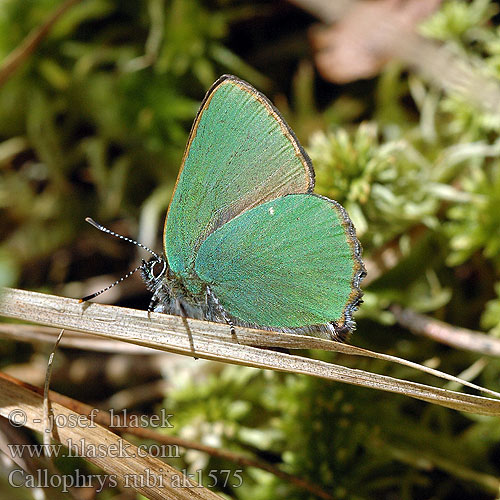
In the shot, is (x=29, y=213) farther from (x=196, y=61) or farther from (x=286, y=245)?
(x=286, y=245)

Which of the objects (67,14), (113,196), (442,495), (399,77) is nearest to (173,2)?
(67,14)

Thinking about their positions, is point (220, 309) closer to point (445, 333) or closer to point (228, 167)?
point (228, 167)

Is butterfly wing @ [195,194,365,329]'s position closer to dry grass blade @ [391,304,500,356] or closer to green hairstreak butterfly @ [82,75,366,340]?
green hairstreak butterfly @ [82,75,366,340]

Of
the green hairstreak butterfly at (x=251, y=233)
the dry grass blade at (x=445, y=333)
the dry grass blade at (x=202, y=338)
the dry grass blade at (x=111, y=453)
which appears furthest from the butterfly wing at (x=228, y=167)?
the dry grass blade at (x=445, y=333)

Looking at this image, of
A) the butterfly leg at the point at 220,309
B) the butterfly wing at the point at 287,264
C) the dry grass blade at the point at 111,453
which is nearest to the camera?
the dry grass blade at the point at 111,453

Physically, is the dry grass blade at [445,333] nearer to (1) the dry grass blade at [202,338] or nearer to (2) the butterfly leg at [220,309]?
(1) the dry grass blade at [202,338]

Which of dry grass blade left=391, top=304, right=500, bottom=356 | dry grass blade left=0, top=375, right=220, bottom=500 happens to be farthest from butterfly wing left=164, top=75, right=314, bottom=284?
dry grass blade left=391, top=304, right=500, bottom=356

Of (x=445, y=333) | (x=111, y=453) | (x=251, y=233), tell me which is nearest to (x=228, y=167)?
(x=251, y=233)

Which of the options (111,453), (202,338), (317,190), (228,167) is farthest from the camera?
(317,190)
